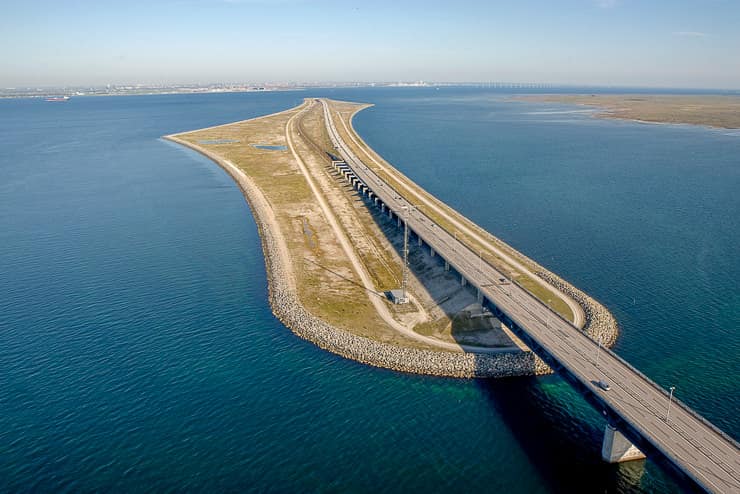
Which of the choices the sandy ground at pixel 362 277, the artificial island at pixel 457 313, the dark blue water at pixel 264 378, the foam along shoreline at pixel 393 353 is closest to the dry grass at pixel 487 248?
the artificial island at pixel 457 313

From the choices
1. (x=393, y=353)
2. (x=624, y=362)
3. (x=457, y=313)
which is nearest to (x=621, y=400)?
(x=624, y=362)

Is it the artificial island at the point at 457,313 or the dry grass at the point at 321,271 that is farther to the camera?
the dry grass at the point at 321,271

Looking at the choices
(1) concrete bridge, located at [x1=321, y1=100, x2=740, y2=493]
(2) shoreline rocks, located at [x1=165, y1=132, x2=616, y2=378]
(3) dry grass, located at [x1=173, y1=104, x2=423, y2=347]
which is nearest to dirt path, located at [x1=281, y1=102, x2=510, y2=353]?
(3) dry grass, located at [x1=173, y1=104, x2=423, y2=347]

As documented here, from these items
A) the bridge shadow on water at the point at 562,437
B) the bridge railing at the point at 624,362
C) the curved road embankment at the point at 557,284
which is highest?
the bridge railing at the point at 624,362

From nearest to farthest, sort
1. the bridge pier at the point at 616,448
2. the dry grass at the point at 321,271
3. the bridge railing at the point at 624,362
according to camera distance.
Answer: the bridge railing at the point at 624,362, the bridge pier at the point at 616,448, the dry grass at the point at 321,271

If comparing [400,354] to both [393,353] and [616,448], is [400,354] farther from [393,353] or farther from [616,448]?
[616,448]

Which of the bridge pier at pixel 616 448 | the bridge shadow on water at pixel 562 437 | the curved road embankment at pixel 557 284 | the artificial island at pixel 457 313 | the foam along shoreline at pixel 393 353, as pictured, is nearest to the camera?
the artificial island at pixel 457 313

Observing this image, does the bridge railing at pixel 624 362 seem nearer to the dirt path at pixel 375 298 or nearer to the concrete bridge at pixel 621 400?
the concrete bridge at pixel 621 400

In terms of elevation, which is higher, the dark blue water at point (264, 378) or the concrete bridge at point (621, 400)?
the concrete bridge at point (621, 400)
